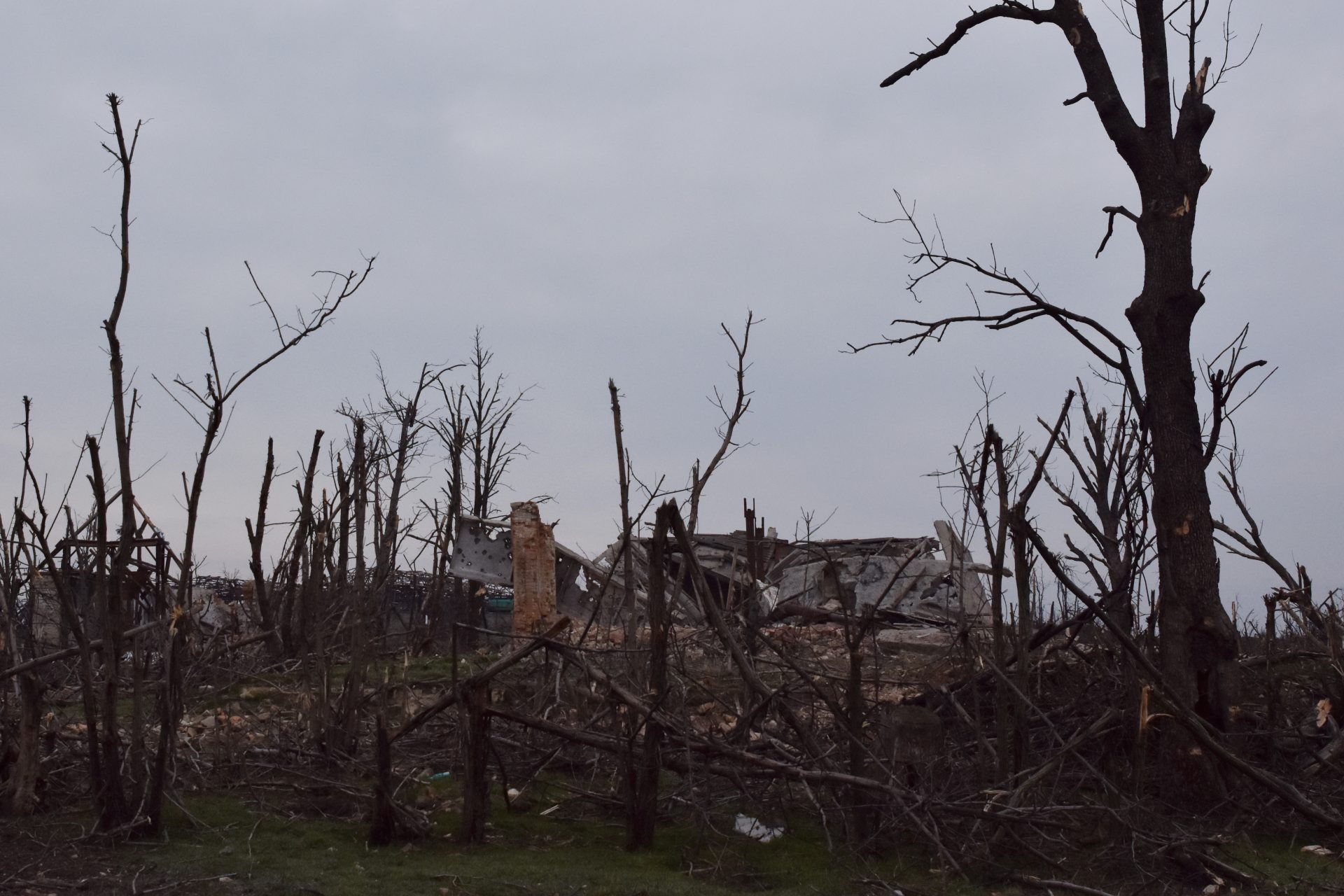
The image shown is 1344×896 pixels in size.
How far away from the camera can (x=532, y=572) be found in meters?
17.7

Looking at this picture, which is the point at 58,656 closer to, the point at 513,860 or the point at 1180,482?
the point at 513,860

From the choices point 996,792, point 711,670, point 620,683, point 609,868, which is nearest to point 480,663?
point 711,670

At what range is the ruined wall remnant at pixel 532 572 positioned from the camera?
17516mm

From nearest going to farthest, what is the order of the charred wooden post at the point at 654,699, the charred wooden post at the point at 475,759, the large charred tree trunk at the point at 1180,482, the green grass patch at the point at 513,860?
the green grass patch at the point at 513,860, the charred wooden post at the point at 654,699, the charred wooden post at the point at 475,759, the large charred tree trunk at the point at 1180,482

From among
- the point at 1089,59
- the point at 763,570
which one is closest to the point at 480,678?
the point at 1089,59

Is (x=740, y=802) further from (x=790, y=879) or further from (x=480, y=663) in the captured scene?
(x=480, y=663)

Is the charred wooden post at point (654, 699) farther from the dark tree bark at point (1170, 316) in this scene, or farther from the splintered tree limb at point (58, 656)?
the dark tree bark at point (1170, 316)

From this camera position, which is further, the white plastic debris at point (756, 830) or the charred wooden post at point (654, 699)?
the white plastic debris at point (756, 830)

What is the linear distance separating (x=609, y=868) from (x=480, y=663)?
6.65 meters


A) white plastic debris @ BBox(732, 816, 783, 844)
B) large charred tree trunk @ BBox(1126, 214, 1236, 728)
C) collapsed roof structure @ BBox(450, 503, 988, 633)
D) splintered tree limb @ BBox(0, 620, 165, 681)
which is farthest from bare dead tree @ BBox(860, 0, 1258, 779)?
collapsed roof structure @ BBox(450, 503, 988, 633)

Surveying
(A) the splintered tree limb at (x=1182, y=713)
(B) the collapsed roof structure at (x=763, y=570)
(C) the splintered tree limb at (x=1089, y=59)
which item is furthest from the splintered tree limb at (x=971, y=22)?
(B) the collapsed roof structure at (x=763, y=570)

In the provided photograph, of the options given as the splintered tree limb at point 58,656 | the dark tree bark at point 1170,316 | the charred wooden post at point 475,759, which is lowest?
the charred wooden post at point 475,759

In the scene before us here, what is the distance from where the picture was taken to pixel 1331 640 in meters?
8.10

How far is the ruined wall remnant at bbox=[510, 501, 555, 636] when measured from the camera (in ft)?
57.5
